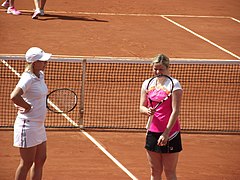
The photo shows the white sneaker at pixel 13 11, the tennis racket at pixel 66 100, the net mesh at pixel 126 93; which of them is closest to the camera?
the tennis racket at pixel 66 100

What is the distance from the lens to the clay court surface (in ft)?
35.2

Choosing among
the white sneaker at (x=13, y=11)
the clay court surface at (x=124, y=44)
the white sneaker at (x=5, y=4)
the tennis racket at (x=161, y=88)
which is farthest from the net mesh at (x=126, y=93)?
the white sneaker at (x=5, y=4)

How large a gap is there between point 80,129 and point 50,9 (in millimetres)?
11045

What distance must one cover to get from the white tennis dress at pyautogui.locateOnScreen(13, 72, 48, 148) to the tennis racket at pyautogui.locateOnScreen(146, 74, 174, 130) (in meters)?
1.24

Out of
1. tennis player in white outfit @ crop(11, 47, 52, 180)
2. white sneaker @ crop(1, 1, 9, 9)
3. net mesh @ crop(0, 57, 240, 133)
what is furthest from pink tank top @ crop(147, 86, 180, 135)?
white sneaker @ crop(1, 1, 9, 9)

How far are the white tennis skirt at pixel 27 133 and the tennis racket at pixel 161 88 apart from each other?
131cm

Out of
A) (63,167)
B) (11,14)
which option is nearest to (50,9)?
(11,14)

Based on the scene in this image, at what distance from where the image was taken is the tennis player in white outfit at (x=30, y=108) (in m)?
8.29

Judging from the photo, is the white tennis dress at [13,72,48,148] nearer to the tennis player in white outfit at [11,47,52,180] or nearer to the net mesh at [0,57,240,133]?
the tennis player in white outfit at [11,47,52,180]

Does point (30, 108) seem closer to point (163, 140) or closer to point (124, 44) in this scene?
point (163, 140)

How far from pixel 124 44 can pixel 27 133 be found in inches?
427

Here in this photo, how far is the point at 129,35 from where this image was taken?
20047mm

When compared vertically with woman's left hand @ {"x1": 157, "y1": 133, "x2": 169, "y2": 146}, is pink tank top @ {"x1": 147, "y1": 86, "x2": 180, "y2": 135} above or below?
above

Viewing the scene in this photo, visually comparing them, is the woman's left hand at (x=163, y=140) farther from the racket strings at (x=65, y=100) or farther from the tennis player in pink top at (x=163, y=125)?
the racket strings at (x=65, y=100)
